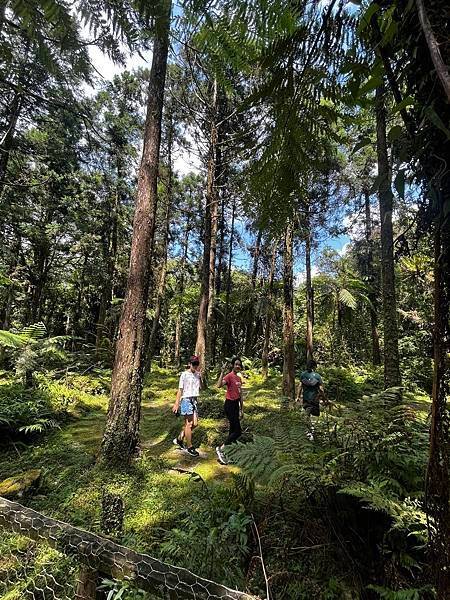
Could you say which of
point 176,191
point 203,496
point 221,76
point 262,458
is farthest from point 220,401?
point 176,191

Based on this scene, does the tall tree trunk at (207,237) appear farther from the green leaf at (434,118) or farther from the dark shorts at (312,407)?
the green leaf at (434,118)

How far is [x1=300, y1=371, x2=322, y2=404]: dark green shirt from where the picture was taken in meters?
6.43

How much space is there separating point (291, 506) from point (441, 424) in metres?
3.08

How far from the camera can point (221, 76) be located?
74.3 inches

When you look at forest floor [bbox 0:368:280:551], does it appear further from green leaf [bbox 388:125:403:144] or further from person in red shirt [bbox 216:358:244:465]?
green leaf [bbox 388:125:403:144]

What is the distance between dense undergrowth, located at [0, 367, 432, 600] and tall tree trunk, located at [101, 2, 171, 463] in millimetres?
447

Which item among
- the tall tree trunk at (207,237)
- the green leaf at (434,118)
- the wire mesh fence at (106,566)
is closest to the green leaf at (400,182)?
the green leaf at (434,118)

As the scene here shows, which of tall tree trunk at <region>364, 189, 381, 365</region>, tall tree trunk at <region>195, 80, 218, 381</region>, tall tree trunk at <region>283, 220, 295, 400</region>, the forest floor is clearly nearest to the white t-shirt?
the forest floor

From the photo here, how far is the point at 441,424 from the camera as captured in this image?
785 mm

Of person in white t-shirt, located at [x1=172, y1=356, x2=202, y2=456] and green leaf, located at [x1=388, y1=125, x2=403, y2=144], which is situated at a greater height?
green leaf, located at [x1=388, y1=125, x2=403, y2=144]

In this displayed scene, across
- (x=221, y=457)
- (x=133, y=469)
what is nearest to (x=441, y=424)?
(x=133, y=469)

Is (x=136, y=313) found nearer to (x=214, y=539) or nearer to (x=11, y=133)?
(x=214, y=539)

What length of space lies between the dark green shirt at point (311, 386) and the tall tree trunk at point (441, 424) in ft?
19.0

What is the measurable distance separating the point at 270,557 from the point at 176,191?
17637 mm
